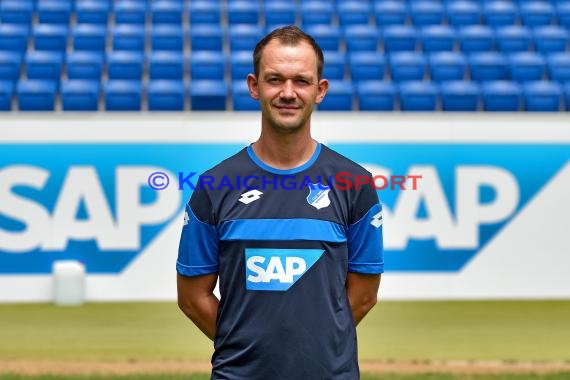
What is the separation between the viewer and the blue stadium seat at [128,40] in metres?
A: 15.5

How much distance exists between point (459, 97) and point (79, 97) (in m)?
4.99

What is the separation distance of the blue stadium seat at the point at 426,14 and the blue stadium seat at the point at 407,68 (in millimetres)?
1667

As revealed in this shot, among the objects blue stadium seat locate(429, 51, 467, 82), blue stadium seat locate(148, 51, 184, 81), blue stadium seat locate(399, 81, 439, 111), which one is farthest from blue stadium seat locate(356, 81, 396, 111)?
blue stadium seat locate(148, 51, 184, 81)

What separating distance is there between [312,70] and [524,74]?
1288cm

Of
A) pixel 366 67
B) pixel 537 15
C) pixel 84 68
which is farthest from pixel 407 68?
pixel 84 68

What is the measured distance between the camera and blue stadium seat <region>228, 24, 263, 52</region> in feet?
51.2

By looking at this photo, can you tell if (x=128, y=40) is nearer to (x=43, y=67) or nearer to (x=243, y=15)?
(x=43, y=67)

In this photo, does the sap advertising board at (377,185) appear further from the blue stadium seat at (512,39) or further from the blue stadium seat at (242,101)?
the blue stadium seat at (512,39)

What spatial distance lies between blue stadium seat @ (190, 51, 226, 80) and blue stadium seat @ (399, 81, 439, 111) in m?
2.47

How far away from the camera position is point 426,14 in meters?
16.9

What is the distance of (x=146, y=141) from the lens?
12.2 meters

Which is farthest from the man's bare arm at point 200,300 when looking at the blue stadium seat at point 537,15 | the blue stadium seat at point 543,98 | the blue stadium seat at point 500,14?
the blue stadium seat at point 537,15

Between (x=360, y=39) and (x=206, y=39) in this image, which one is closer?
(x=206, y=39)

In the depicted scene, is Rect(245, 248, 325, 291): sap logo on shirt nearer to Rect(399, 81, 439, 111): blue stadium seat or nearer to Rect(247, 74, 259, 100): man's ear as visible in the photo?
Rect(247, 74, 259, 100): man's ear
